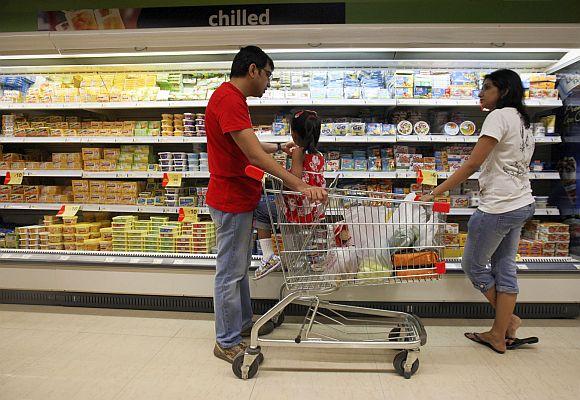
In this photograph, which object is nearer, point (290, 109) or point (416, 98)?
point (416, 98)

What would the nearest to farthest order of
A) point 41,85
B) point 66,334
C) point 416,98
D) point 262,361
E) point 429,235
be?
point 429,235 < point 262,361 < point 66,334 < point 416,98 < point 41,85

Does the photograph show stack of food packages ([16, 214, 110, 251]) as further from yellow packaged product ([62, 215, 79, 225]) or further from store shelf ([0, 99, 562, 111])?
store shelf ([0, 99, 562, 111])

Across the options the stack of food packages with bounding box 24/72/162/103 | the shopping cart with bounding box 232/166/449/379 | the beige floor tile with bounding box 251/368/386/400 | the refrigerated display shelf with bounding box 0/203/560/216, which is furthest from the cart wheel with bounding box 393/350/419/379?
the stack of food packages with bounding box 24/72/162/103

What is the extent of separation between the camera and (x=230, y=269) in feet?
7.53

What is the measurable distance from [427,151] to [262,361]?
7.30 feet

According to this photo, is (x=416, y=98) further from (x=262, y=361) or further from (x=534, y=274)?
(x=262, y=361)

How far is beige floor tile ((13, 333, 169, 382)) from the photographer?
7.29ft

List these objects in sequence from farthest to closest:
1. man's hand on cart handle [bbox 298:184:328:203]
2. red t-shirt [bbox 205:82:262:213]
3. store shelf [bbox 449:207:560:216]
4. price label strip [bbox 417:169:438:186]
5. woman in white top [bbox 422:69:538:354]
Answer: store shelf [bbox 449:207:560:216] → price label strip [bbox 417:169:438:186] → woman in white top [bbox 422:69:538:354] → red t-shirt [bbox 205:82:262:213] → man's hand on cart handle [bbox 298:184:328:203]

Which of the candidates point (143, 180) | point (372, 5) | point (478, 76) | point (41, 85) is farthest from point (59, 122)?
point (478, 76)

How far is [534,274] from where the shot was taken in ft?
9.22

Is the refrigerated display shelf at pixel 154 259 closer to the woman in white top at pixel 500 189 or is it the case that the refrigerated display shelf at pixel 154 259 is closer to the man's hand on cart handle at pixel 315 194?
the woman in white top at pixel 500 189

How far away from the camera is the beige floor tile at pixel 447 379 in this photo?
203 centimetres

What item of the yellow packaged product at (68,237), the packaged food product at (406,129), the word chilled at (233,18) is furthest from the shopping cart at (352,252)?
the yellow packaged product at (68,237)

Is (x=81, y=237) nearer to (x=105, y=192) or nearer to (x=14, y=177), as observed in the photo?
(x=105, y=192)
